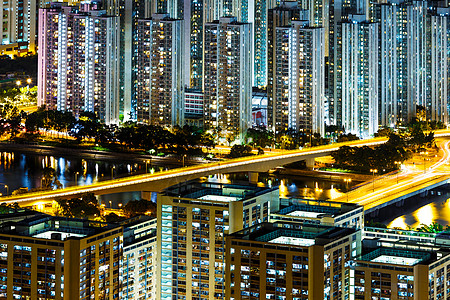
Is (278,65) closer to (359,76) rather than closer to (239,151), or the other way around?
(359,76)

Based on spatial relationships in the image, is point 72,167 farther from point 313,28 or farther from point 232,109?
point 313,28

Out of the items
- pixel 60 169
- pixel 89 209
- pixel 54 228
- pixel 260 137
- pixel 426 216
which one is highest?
pixel 260 137

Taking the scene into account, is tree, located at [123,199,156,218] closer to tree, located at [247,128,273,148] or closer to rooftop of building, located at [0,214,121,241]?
rooftop of building, located at [0,214,121,241]

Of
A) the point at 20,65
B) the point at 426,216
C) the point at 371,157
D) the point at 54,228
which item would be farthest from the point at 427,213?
the point at 20,65

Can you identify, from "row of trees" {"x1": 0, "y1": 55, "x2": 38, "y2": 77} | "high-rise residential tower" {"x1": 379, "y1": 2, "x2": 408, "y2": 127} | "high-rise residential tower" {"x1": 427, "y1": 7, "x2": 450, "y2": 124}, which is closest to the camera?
"high-rise residential tower" {"x1": 379, "y1": 2, "x2": 408, "y2": 127}

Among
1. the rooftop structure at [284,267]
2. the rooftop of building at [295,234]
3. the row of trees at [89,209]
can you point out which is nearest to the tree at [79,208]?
the row of trees at [89,209]

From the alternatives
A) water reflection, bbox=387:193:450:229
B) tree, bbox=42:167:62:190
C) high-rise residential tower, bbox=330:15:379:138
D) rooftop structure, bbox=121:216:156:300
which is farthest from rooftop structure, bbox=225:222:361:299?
high-rise residential tower, bbox=330:15:379:138
